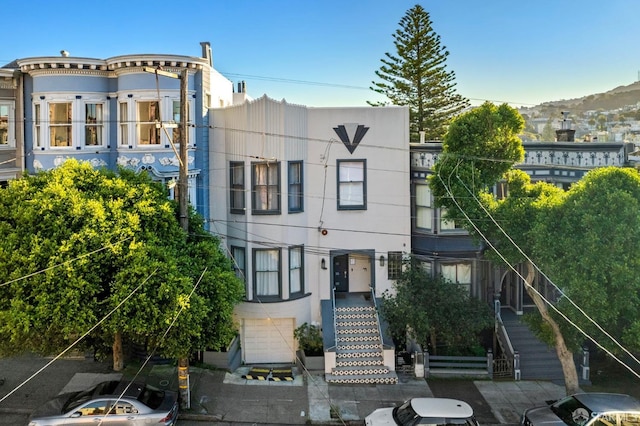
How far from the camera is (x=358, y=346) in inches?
780

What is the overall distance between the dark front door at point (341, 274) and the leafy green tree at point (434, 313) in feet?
9.20

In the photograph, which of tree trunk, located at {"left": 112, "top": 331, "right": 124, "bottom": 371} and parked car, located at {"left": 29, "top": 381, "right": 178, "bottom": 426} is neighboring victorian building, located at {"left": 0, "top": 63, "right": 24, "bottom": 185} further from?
parked car, located at {"left": 29, "top": 381, "right": 178, "bottom": 426}

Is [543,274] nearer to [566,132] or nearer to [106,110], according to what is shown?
[566,132]

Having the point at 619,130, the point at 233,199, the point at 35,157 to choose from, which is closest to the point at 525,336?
the point at 233,199

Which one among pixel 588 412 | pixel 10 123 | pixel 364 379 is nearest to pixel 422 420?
pixel 588 412

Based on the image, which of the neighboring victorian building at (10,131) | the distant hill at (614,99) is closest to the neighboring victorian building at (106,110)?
the neighboring victorian building at (10,131)

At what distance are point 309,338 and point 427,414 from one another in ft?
25.6

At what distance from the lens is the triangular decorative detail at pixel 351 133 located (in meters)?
21.4

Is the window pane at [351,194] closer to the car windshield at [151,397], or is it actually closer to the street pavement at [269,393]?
the street pavement at [269,393]

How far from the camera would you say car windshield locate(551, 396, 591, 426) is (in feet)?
43.3

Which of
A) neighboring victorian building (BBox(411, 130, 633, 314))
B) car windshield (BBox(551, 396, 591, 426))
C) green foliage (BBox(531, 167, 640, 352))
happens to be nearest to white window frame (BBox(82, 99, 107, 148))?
neighboring victorian building (BBox(411, 130, 633, 314))

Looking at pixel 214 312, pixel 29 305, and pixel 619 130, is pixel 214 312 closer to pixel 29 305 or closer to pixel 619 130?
pixel 29 305

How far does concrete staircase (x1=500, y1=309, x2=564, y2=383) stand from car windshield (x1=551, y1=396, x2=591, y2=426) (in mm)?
4303

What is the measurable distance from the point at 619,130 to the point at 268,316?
3178cm
